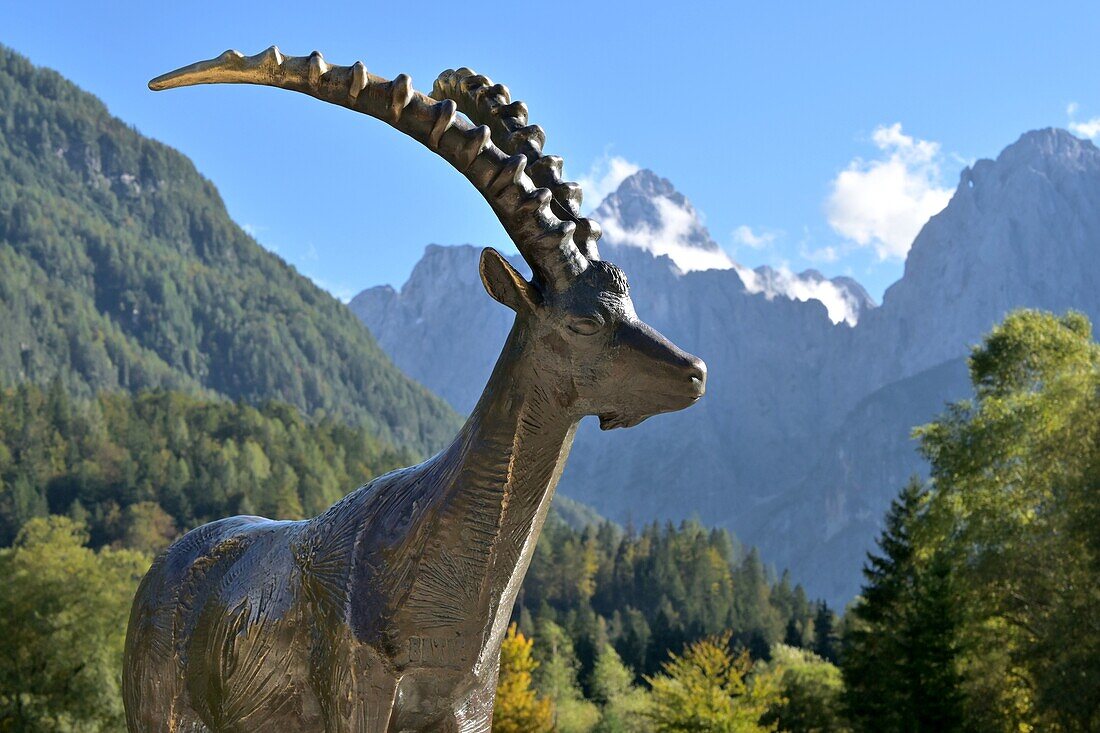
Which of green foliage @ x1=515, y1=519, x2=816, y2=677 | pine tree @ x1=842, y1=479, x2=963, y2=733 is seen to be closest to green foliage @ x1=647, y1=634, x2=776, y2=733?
pine tree @ x1=842, y1=479, x2=963, y2=733

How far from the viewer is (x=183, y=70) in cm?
483

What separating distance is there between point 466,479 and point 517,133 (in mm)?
1517

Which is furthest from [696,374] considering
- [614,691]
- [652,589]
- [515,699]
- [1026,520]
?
[652,589]

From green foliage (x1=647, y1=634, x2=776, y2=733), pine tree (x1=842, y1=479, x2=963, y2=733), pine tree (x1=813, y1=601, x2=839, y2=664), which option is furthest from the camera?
pine tree (x1=813, y1=601, x2=839, y2=664)

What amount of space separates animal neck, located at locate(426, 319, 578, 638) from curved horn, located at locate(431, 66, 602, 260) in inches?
→ 21.6

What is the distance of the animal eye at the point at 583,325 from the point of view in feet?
15.0

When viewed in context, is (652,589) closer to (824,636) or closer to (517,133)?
(824,636)

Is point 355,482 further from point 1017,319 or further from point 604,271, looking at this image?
point 604,271

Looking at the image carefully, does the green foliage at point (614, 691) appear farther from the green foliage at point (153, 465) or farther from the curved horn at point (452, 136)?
the curved horn at point (452, 136)

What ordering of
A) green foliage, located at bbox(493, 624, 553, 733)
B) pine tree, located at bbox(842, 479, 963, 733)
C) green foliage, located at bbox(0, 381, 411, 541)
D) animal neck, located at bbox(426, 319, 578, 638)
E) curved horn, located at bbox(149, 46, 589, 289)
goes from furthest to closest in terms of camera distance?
1. green foliage, located at bbox(0, 381, 411, 541)
2. green foliage, located at bbox(493, 624, 553, 733)
3. pine tree, located at bbox(842, 479, 963, 733)
4. animal neck, located at bbox(426, 319, 578, 638)
5. curved horn, located at bbox(149, 46, 589, 289)

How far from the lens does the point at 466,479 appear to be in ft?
15.5

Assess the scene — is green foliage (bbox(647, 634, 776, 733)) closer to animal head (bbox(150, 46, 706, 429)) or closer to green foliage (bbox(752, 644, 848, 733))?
green foliage (bbox(752, 644, 848, 733))

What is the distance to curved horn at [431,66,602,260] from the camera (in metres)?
4.91

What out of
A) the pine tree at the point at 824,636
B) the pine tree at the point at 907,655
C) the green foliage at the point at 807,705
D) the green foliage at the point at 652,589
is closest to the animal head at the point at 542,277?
the pine tree at the point at 907,655
